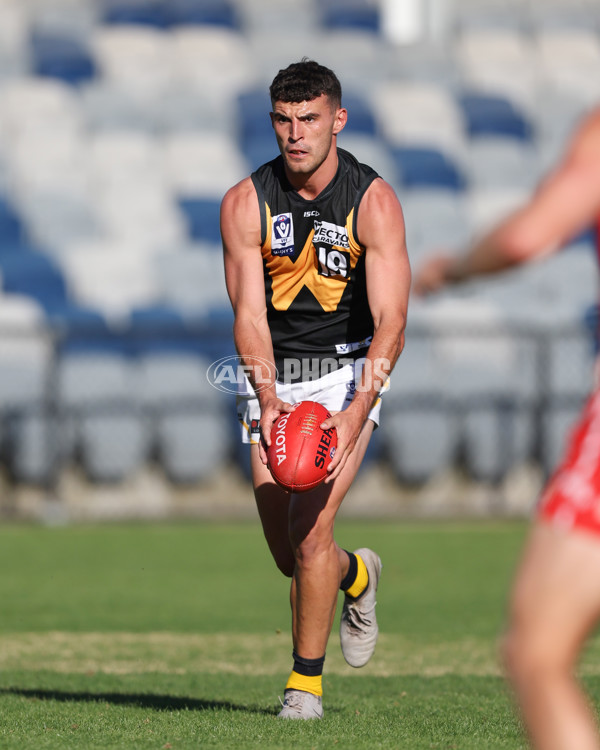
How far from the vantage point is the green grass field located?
14.9 feet

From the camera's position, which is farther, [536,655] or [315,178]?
[315,178]

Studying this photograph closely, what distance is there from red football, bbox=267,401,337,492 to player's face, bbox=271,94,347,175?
1032 millimetres

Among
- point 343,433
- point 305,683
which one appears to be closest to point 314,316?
point 343,433

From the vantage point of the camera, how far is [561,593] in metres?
2.46

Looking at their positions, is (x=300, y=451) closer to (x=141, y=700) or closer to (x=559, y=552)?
(x=141, y=700)

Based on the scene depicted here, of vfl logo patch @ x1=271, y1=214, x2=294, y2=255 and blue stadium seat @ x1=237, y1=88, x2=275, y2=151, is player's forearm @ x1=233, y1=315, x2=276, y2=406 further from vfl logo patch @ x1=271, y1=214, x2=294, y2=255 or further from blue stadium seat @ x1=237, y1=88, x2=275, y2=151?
blue stadium seat @ x1=237, y1=88, x2=275, y2=151

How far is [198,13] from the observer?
20.4 m

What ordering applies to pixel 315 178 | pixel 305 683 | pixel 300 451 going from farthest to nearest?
pixel 315 178 → pixel 305 683 → pixel 300 451

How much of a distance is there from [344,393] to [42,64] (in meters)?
15.0

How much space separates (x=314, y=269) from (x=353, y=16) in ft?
52.6

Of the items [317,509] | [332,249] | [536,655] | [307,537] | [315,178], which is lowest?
[307,537]

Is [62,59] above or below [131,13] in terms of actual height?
below

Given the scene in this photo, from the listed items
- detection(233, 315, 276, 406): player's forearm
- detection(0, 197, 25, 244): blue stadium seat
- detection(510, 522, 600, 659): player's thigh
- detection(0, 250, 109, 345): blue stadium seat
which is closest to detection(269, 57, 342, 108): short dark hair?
detection(233, 315, 276, 406): player's forearm

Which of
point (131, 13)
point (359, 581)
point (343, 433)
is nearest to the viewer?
point (343, 433)
